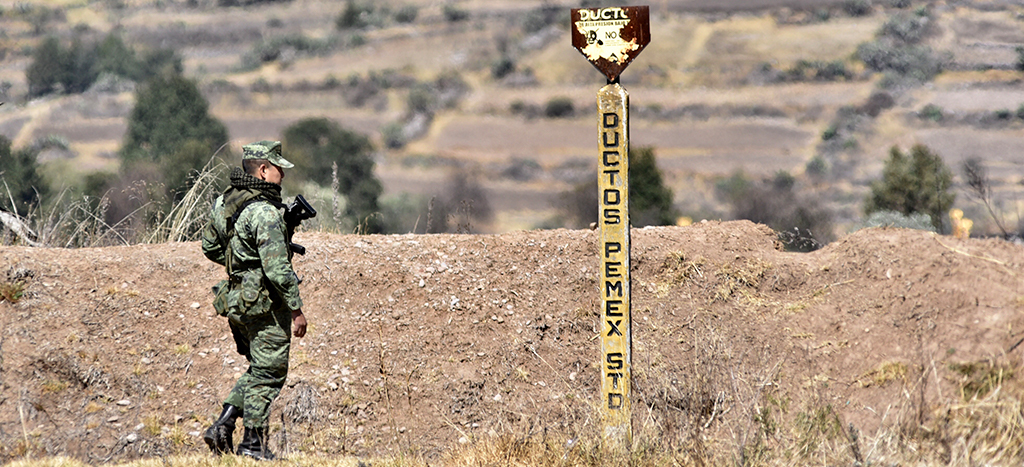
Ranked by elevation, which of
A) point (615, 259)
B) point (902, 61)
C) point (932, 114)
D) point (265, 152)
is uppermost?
point (902, 61)

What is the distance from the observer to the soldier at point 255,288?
4234 mm

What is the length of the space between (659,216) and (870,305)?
1931 centimetres

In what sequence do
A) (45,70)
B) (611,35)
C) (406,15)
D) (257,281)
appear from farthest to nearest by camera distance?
(406,15) < (45,70) < (257,281) < (611,35)

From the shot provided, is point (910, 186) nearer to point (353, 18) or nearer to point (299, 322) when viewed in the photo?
point (299, 322)

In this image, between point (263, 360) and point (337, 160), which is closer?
point (263, 360)

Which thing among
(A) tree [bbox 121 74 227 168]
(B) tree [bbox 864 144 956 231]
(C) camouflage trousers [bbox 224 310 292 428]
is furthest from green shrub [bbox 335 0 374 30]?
(C) camouflage trousers [bbox 224 310 292 428]

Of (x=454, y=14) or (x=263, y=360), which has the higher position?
(x=454, y=14)

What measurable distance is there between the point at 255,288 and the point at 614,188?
177cm

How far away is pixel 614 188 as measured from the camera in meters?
3.97

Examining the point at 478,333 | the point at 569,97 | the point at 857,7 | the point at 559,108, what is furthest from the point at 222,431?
the point at 857,7

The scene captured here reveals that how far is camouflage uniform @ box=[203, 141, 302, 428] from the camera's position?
13.8 feet

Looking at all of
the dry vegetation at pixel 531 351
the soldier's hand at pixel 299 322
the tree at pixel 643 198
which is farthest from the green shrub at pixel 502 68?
the soldier's hand at pixel 299 322

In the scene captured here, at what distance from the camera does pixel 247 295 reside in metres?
4.24

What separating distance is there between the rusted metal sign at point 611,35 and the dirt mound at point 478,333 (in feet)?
4.86
